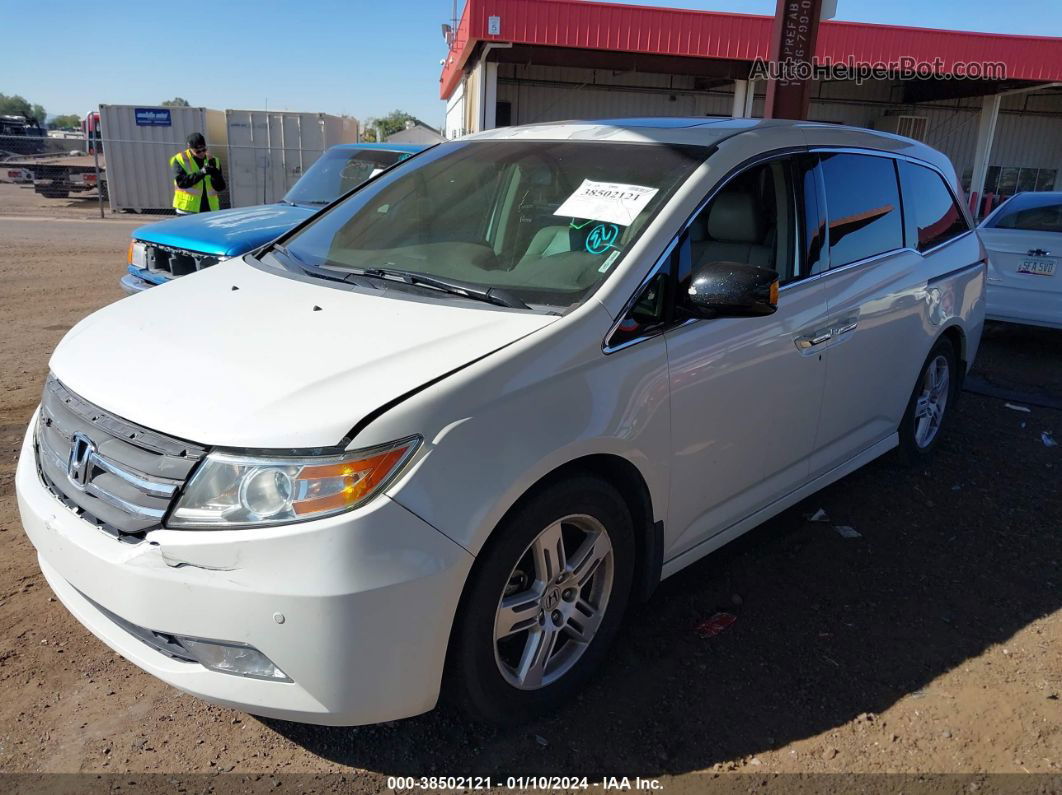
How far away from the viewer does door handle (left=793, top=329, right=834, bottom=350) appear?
10.8 feet

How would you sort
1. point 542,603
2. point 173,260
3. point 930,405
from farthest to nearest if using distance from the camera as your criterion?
point 173,260, point 930,405, point 542,603

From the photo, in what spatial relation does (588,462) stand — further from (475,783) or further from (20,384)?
(20,384)

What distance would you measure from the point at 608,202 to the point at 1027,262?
6304 mm

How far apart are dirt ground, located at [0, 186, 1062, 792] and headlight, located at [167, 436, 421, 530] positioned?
0.89 metres

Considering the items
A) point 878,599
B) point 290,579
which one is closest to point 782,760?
point 878,599

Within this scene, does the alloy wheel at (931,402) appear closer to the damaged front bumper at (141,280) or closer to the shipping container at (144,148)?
the damaged front bumper at (141,280)

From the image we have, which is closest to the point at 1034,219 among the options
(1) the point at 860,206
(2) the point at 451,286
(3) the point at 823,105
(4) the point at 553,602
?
(1) the point at 860,206

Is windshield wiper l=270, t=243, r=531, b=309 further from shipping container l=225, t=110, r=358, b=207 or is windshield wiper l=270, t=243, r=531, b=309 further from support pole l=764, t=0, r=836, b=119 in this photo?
shipping container l=225, t=110, r=358, b=207

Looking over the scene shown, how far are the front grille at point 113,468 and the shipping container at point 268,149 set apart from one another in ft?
65.1

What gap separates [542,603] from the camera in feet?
8.39

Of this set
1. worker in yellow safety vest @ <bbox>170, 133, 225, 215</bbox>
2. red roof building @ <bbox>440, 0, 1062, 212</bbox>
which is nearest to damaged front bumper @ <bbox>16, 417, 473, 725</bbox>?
worker in yellow safety vest @ <bbox>170, 133, 225, 215</bbox>

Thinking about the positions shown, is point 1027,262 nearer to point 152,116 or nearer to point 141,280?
point 141,280

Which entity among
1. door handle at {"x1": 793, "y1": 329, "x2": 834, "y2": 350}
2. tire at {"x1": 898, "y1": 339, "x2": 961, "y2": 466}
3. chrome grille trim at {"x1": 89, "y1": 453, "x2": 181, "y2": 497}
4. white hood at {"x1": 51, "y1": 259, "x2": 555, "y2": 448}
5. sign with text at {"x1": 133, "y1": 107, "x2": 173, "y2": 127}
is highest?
sign with text at {"x1": 133, "y1": 107, "x2": 173, "y2": 127}

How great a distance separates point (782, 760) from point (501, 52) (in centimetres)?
1934
